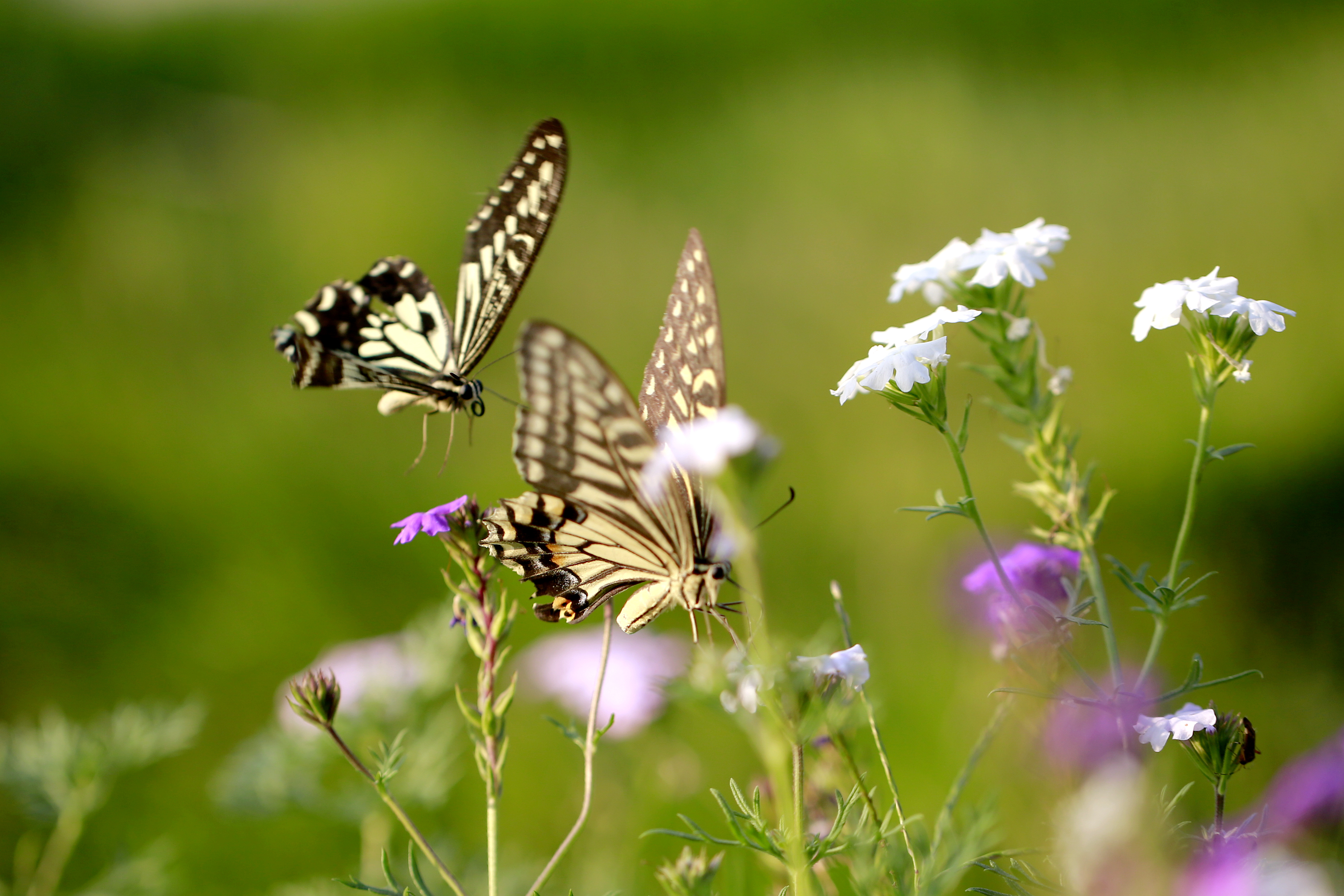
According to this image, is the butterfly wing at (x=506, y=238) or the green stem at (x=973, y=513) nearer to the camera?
the green stem at (x=973, y=513)

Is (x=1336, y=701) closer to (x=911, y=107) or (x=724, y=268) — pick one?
(x=724, y=268)

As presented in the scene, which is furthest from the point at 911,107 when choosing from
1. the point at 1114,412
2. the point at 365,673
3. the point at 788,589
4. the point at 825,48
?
the point at 365,673

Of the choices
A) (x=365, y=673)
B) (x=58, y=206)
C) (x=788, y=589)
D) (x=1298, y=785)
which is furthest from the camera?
(x=58, y=206)

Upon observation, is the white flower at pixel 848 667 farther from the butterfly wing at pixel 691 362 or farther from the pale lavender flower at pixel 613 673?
the pale lavender flower at pixel 613 673

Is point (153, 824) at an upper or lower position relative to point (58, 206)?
lower

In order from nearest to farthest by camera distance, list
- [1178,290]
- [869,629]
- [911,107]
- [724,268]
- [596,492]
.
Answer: [1178,290], [596,492], [869,629], [724,268], [911,107]

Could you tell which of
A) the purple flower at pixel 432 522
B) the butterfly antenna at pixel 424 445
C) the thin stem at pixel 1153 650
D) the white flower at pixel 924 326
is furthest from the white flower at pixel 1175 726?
the butterfly antenna at pixel 424 445
